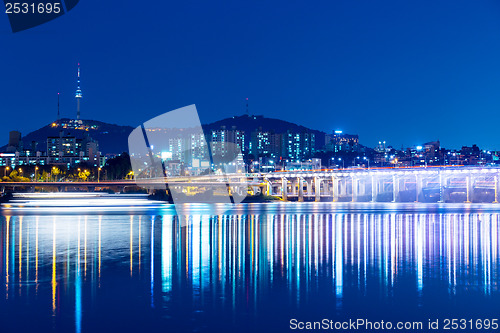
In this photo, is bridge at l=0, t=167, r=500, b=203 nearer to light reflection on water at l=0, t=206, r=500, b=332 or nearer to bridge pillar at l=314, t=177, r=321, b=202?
bridge pillar at l=314, t=177, r=321, b=202

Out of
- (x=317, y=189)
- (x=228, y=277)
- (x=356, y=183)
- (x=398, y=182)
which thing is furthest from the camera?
(x=398, y=182)

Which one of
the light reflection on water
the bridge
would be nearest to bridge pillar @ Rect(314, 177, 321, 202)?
the bridge

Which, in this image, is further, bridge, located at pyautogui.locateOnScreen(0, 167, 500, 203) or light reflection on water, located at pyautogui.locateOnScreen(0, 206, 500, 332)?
bridge, located at pyautogui.locateOnScreen(0, 167, 500, 203)

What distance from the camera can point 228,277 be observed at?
1802cm

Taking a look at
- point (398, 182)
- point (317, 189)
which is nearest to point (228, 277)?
point (317, 189)

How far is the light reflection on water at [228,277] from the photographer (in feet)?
44.4

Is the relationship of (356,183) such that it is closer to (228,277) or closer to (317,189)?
(317,189)

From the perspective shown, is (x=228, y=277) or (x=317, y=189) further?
(x=317, y=189)

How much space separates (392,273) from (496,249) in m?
8.30

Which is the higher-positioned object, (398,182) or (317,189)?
(398,182)

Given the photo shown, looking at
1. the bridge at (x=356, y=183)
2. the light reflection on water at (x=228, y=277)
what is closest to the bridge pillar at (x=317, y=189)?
the bridge at (x=356, y=183)

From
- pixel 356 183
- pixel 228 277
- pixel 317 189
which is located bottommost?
pixel 228 277

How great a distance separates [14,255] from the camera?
2359cm

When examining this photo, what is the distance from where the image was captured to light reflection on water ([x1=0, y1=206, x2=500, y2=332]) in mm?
13547
